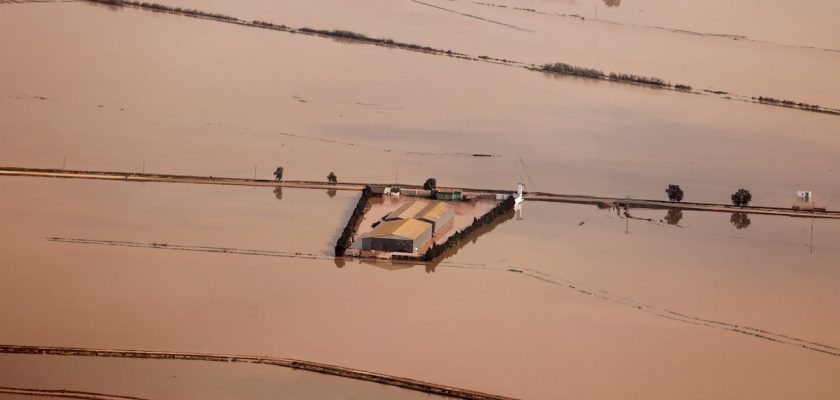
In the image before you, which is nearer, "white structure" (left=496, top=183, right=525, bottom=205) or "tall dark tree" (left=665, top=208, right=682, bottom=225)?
"tall dark tree" (left=665, top=208, right=682, bottom=225)

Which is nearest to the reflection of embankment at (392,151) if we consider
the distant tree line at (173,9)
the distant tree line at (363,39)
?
the distant tree line at (363,39)

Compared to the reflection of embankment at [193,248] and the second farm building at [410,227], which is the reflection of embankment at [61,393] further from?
the second farm building at [410,227]

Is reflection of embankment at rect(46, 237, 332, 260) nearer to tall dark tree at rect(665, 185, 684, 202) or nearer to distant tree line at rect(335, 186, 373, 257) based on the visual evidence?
distant tree line at rect(335, 186, 373, 257)

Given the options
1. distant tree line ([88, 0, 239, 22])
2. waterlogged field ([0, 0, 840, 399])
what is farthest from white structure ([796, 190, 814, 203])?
distant tree line ([88, 0, 239, 22])

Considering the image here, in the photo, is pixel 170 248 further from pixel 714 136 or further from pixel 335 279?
pixel 714 136

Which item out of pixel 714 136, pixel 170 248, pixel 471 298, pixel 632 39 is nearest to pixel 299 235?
pixel 170 248

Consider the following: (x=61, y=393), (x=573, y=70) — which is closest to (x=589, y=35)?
(x=573, y=70)

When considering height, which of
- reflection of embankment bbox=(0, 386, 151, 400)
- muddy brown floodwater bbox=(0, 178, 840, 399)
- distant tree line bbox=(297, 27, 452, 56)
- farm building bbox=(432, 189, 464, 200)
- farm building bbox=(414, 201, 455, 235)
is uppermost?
distant tree line bbox=(297, 27, 452, 56)

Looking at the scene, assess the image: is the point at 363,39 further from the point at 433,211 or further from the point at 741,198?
the point at 741,198
